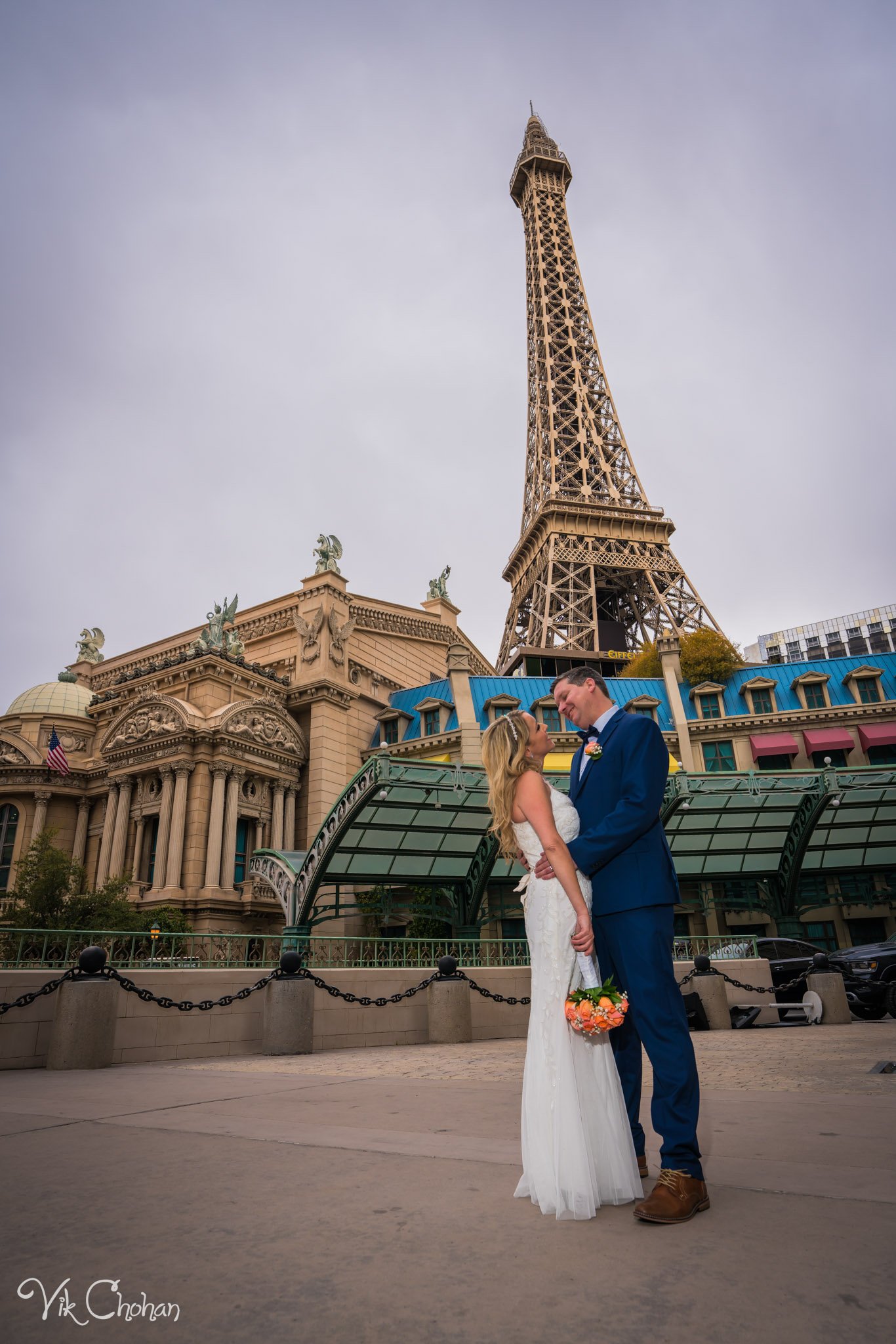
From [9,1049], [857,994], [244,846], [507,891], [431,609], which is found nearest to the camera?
[9,1049]

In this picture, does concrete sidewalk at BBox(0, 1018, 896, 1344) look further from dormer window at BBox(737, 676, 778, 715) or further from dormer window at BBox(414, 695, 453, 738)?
dormer window at BBox(737, 676, 778, 715)

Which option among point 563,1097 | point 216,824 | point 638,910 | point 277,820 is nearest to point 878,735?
point 277,820

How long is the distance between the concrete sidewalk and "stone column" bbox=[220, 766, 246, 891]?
26.1 metres

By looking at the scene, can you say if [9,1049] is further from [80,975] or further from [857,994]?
[857,994]

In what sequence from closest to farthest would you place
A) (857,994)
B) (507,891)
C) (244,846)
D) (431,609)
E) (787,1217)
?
1. (787,1217)
2. (857,994)
3. (507,891)
4. (244,846)
5. (431,609)

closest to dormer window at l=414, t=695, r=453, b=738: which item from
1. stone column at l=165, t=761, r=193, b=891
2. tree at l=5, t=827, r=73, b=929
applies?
stone column at l=165, t=761, r=193, b=891

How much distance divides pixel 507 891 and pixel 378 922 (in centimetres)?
556

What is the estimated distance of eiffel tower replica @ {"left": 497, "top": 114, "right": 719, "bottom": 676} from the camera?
2096 inches

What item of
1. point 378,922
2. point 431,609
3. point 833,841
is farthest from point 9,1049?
point 431,609

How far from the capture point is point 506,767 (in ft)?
13.1

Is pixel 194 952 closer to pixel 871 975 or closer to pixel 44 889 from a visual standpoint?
pixel 44 889

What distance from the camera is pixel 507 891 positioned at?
3123 cm

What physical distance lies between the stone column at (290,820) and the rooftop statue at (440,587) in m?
17.4

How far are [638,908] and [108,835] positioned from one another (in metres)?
33.2
